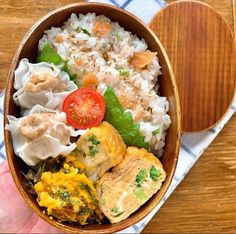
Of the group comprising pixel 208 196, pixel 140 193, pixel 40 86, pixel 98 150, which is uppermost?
pixel 40 86

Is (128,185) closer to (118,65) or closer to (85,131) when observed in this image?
(85,131)

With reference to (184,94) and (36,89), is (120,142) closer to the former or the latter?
(36,89)

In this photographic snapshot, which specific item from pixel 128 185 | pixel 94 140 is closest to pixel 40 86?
pixel 94 140

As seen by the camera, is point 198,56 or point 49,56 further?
point 198,56

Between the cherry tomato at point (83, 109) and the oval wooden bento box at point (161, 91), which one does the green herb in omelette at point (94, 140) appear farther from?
the oval wooden bento box at point (161, 91)

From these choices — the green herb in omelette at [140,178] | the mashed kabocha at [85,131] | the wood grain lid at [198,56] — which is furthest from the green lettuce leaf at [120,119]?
the wood grain lid at [198,56]

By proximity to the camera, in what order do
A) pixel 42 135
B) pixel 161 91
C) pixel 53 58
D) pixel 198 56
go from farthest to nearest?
pixel 198 56, pixel 161 91, pixel 53 58, pixel 42 135
